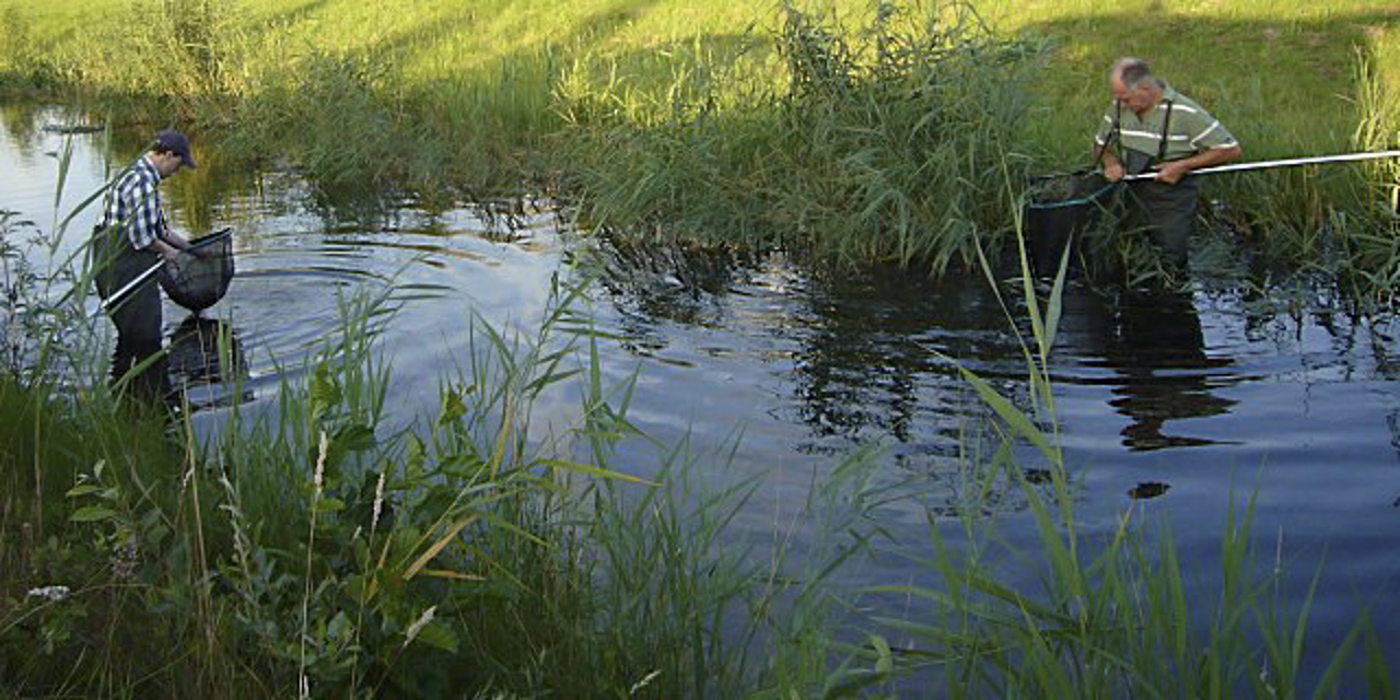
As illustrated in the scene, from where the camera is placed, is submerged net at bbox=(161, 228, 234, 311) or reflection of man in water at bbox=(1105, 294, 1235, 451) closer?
reflection of man in water at bbox=(1105, 294, 1235, 451)

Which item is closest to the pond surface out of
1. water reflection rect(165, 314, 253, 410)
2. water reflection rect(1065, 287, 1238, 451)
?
water reflection rect(1065, 287, 1238, 451)

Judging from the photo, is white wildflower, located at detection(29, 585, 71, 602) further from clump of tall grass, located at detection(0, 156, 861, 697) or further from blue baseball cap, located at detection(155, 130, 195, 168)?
blue baseball cap, located at detection(155, 130, 195, 168)

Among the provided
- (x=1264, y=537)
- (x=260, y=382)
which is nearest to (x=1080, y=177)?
(x=1264, y=537)

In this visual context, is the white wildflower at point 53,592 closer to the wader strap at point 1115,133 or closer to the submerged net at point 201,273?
the submerged net at point 201,273

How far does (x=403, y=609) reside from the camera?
2.96m

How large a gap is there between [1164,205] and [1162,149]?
35 cm

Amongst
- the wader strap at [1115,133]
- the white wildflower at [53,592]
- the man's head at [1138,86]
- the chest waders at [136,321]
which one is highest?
the man's head at [1138,86]

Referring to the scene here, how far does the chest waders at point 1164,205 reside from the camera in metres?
8.74

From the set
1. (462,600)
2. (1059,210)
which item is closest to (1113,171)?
(1059,210)

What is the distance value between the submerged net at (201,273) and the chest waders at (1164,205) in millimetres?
5590

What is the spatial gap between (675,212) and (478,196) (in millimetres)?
3124

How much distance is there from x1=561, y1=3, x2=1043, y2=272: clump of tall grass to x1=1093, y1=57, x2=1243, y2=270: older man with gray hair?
0.75 metres

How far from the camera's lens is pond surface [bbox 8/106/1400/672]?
5387 mm

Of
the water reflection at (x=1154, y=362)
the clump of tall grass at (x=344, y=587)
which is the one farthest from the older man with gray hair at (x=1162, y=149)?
the clump of tall grass at (x=344, y=587)
